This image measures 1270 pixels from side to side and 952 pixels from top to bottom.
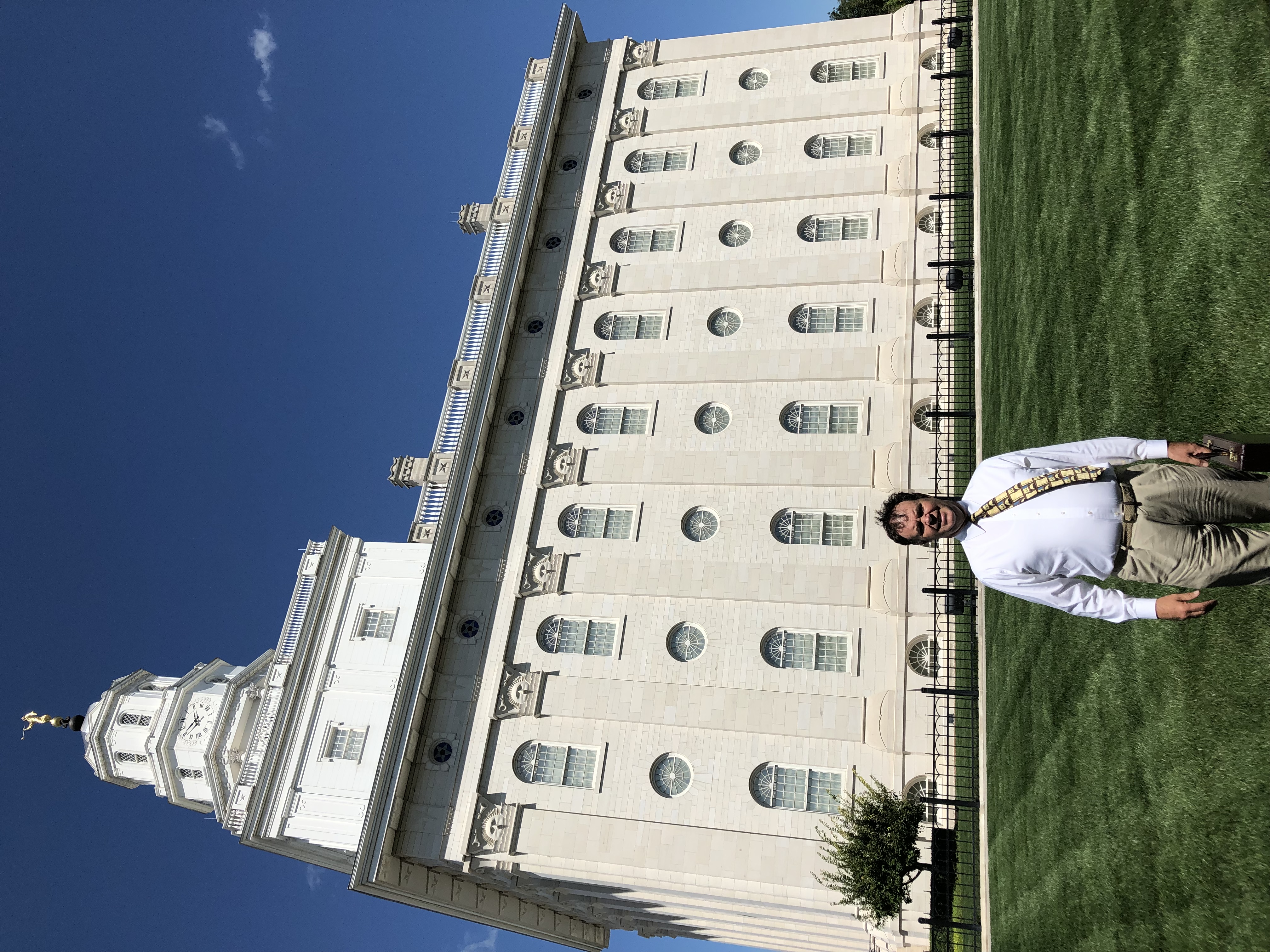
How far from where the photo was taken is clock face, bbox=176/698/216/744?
35.8m

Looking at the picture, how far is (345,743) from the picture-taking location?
2877 cm

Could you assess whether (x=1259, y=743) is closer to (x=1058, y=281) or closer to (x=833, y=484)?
(x=1058, y=281)

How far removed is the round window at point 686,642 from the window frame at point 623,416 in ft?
23.3

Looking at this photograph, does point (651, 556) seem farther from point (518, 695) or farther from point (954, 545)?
point (954, 545)

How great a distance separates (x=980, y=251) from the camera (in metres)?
23.3

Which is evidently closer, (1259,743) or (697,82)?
(1259,743)

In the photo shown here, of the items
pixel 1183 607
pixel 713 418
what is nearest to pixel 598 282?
pixel 713 418

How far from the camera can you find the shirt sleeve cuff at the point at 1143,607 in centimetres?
764

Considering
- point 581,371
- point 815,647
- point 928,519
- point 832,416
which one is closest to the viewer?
point 928,519

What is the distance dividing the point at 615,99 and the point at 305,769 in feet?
100

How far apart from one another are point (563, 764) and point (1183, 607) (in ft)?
68.4

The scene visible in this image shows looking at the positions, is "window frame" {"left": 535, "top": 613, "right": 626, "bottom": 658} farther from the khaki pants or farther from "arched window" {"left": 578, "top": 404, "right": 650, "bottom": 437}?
the khaki pants

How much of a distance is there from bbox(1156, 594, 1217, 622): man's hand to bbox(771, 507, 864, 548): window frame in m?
17.9

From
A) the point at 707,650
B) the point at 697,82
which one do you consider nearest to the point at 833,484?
the point at 707,650
